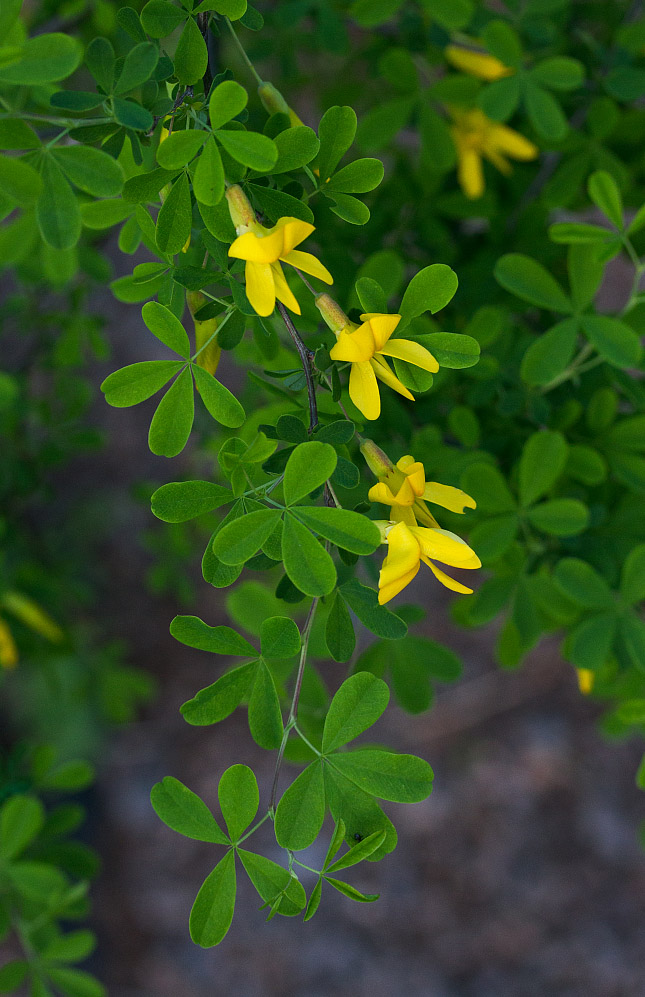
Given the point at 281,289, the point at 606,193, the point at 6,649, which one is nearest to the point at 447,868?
the point at 6,649

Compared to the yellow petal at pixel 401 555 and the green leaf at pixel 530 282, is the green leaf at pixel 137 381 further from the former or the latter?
the green leaf at pixel 530 282

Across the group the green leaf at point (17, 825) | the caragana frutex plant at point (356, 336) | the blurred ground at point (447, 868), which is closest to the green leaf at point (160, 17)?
the caragana frutex plant at point (356, 336)

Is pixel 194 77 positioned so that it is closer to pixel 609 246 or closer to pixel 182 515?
pixel 182 515

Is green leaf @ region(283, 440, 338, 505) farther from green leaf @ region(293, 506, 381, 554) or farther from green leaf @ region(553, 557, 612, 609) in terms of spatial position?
green leaf @ region(553, 557, 612, 609)

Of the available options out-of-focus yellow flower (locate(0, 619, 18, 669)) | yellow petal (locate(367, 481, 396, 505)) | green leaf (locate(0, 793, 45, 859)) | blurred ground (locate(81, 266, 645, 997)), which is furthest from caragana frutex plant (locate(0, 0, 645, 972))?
blurred ground (locate(81, 266, 645, 997))

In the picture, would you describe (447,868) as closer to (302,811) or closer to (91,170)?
(302,811)

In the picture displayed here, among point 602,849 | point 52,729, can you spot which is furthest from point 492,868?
point 52,729
